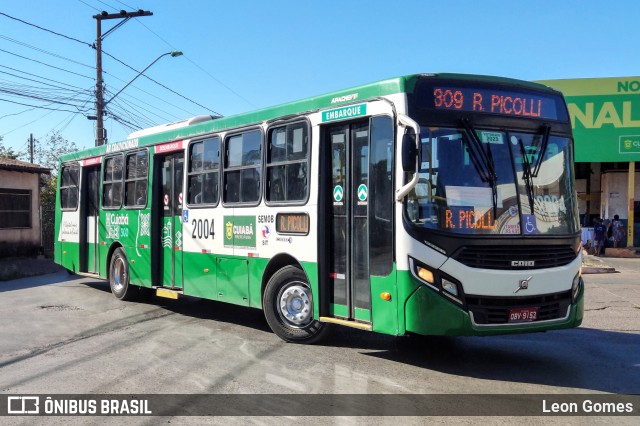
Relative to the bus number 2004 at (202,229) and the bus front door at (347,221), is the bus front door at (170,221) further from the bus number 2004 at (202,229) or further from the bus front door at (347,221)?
the bus front door at (347,221)

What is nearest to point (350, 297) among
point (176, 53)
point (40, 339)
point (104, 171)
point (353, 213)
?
point (353, 213)

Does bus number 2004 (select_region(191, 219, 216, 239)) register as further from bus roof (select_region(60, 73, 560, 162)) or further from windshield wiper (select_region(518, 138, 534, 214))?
windshield wiper (select_region(518, 138, 534, 214))

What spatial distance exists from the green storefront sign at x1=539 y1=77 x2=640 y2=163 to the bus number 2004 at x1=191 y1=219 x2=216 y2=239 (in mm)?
18679

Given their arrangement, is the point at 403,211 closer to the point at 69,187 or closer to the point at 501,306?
the point at 501,306

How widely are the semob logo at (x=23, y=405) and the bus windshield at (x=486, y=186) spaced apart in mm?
4050

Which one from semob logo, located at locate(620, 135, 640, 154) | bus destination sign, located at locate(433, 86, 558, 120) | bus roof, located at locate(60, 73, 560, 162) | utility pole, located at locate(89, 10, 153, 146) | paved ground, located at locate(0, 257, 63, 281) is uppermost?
utility pole, located at locate(89, 10, 153, 146)

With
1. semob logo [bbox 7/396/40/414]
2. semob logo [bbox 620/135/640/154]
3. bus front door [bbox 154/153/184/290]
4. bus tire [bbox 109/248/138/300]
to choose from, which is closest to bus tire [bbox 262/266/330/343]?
bus front door [bbox 154/153/184/290]

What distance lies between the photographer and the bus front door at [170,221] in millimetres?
10398

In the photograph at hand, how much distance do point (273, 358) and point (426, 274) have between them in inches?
89.4

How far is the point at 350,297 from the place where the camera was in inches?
279

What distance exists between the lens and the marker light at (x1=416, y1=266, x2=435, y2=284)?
20.0 feet

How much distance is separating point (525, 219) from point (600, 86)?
67.8ft

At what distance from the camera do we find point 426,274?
6.11 m

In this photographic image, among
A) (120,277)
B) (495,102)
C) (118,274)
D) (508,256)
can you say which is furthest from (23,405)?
(118,274)
